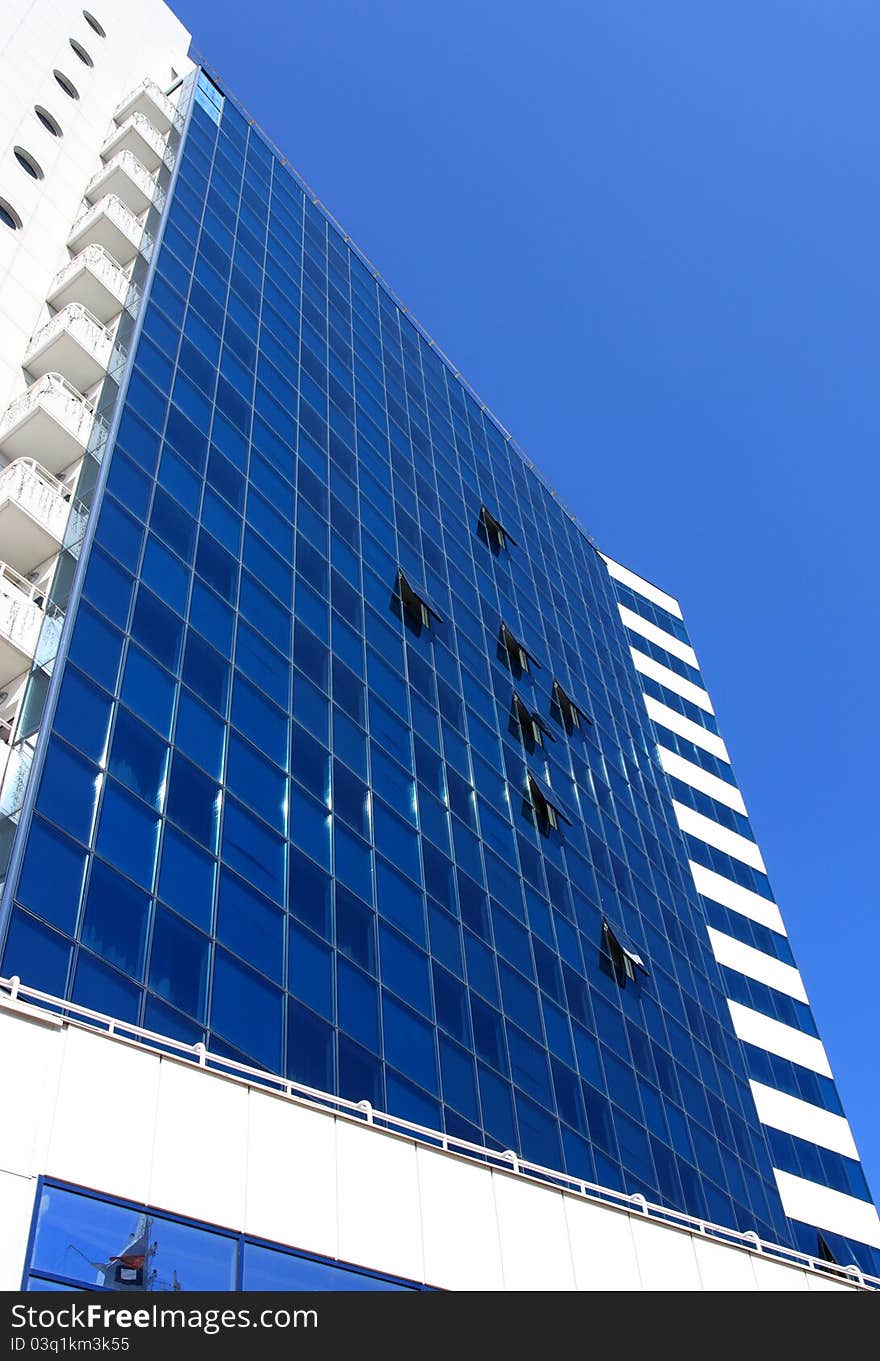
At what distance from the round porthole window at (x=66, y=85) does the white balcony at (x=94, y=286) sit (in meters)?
10.0

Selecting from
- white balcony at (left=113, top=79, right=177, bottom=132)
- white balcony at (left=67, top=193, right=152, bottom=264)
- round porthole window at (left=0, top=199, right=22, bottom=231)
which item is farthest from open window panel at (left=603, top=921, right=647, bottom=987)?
white balcony at (left=113, top=79, right=177, bottom=132)

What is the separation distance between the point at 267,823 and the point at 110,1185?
10612 millimetres

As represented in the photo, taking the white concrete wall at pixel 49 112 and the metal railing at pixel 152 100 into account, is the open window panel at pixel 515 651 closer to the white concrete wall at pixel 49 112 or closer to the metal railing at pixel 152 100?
the white concrete wall at pixel 49 112

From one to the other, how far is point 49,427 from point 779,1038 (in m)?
32.6

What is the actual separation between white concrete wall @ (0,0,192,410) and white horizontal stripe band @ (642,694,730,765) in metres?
31.1

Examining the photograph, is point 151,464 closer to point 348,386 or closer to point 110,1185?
point 348,386

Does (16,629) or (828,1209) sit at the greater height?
(16,629)

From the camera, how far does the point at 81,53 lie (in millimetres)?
36906

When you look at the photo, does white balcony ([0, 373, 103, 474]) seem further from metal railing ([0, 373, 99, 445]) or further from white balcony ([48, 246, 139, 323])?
white balcony ([48, 246, 139, 323])

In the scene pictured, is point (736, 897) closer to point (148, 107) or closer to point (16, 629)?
point (16, 629)

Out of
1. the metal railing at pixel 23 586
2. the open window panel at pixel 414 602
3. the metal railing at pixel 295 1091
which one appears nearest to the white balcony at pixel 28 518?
the metal railing at pixel 23 586

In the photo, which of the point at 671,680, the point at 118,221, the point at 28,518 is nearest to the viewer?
the point at 28,518

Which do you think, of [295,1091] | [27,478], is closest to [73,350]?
[27,478]
